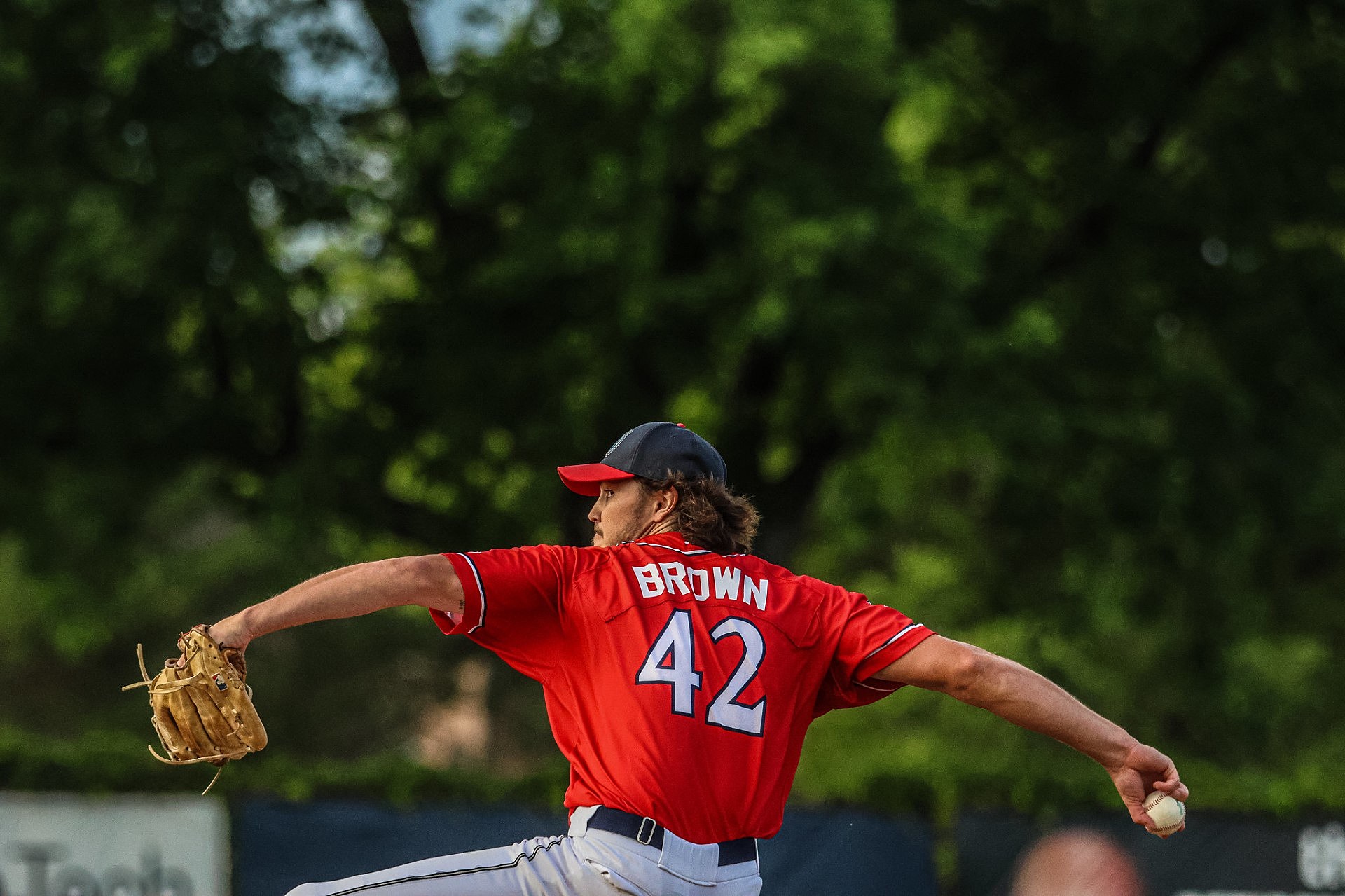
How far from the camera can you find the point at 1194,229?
14609mm

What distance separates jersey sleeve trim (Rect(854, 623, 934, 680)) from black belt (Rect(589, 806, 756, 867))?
55 centimetres

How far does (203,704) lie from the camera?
3812 mm

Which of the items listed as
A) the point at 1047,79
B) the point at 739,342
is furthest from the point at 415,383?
the point at 1047,79

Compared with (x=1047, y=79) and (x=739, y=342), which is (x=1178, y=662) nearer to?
(x=1047, y=79)

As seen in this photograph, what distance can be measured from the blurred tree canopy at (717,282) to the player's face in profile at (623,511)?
650 cm

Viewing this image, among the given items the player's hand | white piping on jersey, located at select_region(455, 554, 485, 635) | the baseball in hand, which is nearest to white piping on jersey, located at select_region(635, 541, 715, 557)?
white piping on jersey, located at select_region(455, 554, 485, 635)

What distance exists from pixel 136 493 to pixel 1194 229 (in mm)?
10393

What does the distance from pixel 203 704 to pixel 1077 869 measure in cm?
734

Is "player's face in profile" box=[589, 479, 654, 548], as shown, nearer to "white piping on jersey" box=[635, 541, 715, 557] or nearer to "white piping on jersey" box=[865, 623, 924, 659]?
"white piping on jersey" box=[635, 541, 715, 557]

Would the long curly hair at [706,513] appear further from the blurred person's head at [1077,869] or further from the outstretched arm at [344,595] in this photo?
the blurred person's head at [1077,869]

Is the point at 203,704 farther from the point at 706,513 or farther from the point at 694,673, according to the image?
the point at 706,513

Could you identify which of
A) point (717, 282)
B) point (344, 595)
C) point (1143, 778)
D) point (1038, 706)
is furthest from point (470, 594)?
point (717, 282)

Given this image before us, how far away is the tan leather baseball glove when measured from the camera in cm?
373

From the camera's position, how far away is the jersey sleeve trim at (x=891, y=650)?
13.3 feet
